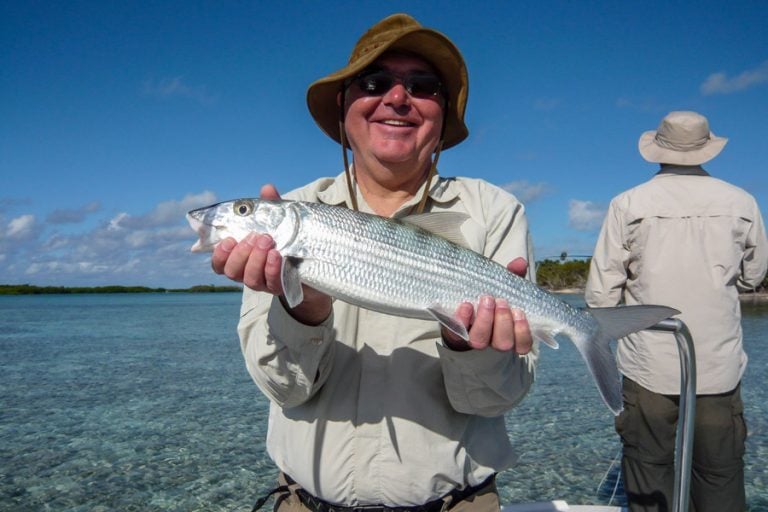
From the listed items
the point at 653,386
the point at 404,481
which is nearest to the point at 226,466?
the point at 653,386

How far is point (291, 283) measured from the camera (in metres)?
2.57

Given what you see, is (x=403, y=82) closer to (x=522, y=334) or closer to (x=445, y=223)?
(x=445, y=223)

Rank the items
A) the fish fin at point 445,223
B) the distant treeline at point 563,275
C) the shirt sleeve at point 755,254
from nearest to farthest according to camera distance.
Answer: the fish fin at point 445,223 < the shirt sleeve at point 755,254 < the distant treeline at point 563,275

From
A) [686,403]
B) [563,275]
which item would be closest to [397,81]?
[686,403]

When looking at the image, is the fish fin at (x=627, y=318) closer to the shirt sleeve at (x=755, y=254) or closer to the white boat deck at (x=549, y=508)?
the white boat deck at (x=549, y=508)

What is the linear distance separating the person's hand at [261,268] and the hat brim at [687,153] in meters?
3.96

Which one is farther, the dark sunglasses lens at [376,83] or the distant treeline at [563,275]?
the distant treeline at [563,275]

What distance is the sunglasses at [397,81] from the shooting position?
3.15 metres

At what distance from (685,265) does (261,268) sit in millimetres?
3852

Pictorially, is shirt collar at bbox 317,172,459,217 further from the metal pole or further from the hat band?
the hat band

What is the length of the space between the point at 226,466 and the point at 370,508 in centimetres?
697

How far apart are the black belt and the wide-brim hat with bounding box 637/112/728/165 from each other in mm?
3737

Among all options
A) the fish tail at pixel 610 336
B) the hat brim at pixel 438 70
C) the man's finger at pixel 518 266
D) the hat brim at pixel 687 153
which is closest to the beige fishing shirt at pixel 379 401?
the fish tail at pixel 610 336

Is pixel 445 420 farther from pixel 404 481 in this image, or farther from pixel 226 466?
pixel 226 466
